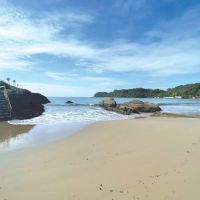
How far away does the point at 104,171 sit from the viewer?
27.6 ft

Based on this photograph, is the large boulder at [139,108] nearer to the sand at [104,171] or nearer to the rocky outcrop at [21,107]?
the rocky outcrop at [21,107]

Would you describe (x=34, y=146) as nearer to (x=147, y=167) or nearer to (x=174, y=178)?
(x=147, y=167)

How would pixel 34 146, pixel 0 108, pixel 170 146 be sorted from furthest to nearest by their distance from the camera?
pixel 0 108
pixel 34 146
pixel 170 146

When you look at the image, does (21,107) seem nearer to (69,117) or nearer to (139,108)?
(69,117)

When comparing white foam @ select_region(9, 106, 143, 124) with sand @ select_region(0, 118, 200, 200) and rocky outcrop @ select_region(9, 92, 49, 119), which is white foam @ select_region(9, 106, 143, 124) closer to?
rocky outcrop @ select_region(9, 92, 49, 119)

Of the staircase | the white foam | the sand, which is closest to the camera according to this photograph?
the sand

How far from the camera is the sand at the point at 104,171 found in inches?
261

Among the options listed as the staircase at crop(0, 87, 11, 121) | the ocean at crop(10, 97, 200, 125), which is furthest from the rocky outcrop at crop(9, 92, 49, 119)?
the ocean at crop(10, 97, 200, 125)

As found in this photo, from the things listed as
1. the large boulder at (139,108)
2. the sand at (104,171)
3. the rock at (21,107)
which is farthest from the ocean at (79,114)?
the sand at (104,171)

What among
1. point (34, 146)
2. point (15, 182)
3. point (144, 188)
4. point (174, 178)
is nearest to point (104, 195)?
point (144, 188)

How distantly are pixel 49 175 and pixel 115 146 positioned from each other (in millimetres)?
4856

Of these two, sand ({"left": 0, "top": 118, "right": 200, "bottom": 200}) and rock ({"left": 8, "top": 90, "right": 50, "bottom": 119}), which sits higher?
rock ({"left": 8, "top": 90, "right": 50, "bottom": 119})

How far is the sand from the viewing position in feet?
21.8

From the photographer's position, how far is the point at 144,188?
22.4 feet
